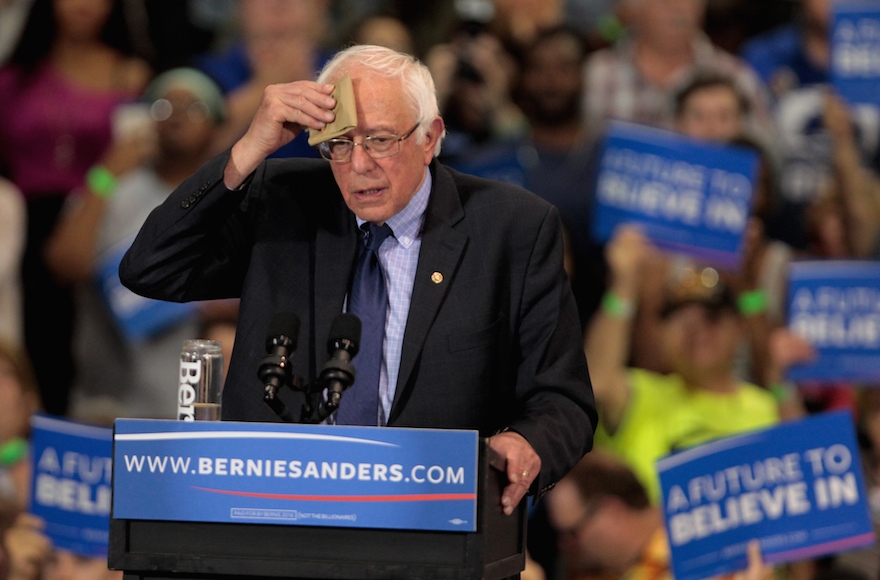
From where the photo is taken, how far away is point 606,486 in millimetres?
4520

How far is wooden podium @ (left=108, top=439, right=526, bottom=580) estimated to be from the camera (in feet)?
6.45

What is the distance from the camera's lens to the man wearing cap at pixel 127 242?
4988mm

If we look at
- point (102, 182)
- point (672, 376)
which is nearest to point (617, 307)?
point (672, 376)

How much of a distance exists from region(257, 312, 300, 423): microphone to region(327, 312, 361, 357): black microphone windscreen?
0.22 ft

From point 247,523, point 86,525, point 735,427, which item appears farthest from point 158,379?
point 247,523

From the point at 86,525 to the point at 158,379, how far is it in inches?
31.4

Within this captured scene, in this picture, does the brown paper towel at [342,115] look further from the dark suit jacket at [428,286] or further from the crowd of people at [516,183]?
the crowd of people at [516,183]

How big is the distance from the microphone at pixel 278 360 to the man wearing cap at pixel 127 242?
2.94m

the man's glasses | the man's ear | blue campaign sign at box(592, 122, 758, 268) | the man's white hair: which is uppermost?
blue campaign sign at box(592, 122, 758, 268)

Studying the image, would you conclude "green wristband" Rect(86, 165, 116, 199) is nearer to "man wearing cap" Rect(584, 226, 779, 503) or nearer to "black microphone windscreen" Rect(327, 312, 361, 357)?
"man wearing cap" Rect(584, 226, 779, 503)

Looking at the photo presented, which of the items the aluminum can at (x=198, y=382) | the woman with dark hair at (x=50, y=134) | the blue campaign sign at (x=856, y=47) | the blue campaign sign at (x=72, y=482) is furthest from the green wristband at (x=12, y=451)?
the blue campaign sign at (x=856, y=47)

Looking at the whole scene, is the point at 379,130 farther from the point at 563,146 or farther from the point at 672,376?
the point at 563,146

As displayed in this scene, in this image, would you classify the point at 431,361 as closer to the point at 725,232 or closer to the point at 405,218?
the point at 405,218

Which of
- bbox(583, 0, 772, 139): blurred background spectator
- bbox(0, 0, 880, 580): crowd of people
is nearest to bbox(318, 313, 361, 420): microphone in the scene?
bbox(0, 0, 880, 580): crowd of people
